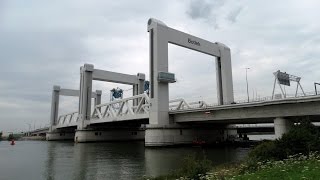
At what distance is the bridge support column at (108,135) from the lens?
10224cm

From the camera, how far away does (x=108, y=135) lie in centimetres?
10462

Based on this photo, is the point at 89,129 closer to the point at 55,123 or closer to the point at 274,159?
the point at 55,123

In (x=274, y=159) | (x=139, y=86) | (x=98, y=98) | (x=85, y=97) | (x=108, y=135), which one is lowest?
(x=274, y=159)

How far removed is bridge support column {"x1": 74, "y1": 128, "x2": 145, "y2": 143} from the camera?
335 ft

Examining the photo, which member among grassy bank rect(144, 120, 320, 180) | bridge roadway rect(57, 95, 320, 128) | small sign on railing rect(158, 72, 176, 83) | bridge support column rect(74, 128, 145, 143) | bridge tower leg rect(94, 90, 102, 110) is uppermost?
bridge tower leg rect(94, 90, 102, 110)

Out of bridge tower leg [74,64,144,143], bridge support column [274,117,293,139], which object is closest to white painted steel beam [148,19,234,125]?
bridge support column [274,117,293,139]

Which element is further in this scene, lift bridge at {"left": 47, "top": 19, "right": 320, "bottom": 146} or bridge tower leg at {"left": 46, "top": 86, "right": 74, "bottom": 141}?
bridge tower leg at {"left": 46, "top": 86, "right": 74, "bottom": 141}

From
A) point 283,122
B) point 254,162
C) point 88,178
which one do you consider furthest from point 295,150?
Answer: point 283,122

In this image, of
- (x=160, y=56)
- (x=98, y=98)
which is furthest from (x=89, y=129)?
(x=160, y=56)

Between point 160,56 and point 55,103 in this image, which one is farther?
point 55,103

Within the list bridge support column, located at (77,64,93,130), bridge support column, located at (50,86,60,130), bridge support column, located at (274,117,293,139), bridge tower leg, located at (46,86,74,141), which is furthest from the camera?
bridge support column, located at (50,86,60,130)

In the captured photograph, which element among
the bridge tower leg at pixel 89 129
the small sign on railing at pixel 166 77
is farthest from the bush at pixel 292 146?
the bridge tower leg at pixel 89 129

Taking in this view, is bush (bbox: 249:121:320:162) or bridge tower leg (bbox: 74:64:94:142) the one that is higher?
bridge tower leg (bbox: 74:64:94:142)

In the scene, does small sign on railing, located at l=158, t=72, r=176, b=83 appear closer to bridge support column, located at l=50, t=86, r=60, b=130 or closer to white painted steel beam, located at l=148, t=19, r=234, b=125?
white painted steel beam, located at l=148, t=19, r=234, b=125
